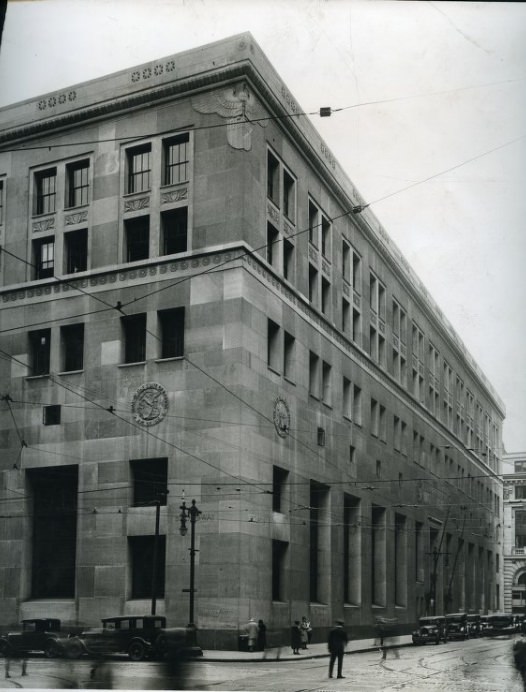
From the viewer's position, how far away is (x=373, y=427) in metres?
23.4

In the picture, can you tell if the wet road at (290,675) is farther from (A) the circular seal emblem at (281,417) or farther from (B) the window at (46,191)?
(B) the window at (46,191)

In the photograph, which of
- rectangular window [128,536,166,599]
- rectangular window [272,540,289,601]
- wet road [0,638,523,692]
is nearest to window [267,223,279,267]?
rectangular window [272,540,289,601]

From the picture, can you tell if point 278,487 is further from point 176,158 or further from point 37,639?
point 176,158

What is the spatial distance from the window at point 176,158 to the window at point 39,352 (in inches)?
163

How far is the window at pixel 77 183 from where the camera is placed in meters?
21.7

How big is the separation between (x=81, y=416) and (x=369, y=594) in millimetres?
8467

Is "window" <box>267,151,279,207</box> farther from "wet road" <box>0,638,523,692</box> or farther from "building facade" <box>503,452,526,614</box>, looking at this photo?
"wet road" <box>0,638,523,692</box>

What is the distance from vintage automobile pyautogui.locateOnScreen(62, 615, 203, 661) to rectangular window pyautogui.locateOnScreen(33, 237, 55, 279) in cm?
737

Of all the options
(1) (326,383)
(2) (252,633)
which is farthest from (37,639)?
(1) (326,383)

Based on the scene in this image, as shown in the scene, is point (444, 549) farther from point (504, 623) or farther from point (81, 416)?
point (81, 416)

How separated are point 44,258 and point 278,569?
27.6ft

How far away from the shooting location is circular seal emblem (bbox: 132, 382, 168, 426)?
2055 cm

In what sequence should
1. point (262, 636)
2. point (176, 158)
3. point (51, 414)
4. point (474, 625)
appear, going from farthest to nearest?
1. point (474, 625)
2. point (176, 158)
3. point (51, 414)
4. point (262, 636)

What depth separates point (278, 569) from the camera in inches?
861
